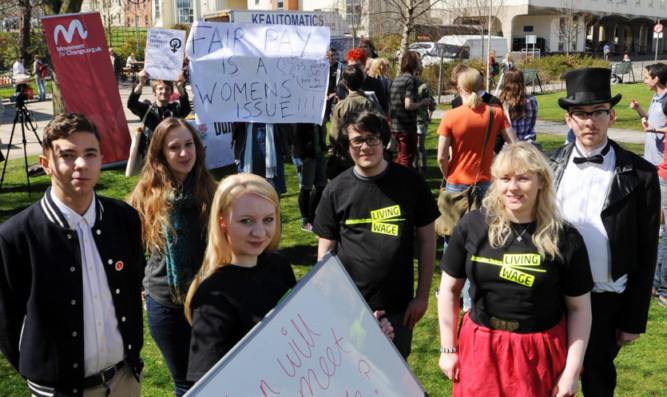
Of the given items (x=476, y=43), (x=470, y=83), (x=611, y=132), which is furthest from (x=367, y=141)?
(x=476, y=43)

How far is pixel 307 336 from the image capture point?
72.7 inches

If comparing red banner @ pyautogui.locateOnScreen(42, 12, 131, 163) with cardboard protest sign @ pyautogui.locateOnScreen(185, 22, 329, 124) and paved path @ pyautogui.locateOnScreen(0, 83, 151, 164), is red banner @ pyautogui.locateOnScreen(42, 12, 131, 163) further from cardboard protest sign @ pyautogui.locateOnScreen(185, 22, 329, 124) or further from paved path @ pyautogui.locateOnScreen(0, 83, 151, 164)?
paved path @ pyautogui.locateOnScreen(0, 83, 151, 164)

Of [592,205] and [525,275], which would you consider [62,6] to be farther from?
[525,275]

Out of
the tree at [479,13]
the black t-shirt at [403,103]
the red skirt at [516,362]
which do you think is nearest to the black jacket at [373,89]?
the black t-shirt at [403,103]

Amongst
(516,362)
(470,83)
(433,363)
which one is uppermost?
(470,83)

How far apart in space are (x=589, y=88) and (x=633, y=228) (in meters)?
0.71

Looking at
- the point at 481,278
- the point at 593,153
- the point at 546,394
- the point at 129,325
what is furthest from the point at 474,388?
the point at 129,325

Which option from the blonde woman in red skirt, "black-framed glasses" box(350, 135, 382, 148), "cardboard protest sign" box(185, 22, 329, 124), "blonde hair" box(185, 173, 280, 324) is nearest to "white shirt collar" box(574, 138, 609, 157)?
the blonde woman in red skirt

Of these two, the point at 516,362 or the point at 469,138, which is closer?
the point at 516,362

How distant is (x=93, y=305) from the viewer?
100 inches

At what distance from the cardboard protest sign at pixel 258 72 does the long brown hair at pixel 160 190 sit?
2494 millimetres

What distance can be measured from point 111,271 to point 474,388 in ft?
5.49

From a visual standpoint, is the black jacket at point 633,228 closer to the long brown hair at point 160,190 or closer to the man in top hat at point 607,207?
the man in top hat at point 607,207

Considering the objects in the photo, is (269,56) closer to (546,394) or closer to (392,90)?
(392,90)
